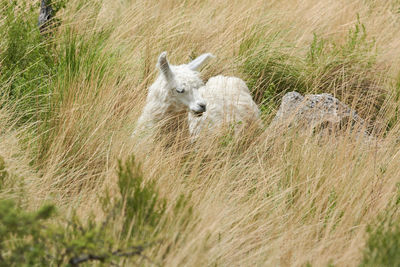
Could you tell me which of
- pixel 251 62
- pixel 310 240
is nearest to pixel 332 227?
pixel 310 240

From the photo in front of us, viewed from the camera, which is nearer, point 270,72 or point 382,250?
point 382,250

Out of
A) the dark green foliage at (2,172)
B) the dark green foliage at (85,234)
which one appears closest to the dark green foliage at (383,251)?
the dark green foliage at (85,234)

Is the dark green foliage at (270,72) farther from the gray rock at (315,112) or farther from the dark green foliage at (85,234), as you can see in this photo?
the dark green foliage at (85,234)

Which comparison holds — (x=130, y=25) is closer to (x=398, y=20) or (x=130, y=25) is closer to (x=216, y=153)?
(x=216, y=153)

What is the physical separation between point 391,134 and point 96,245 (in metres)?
2.87

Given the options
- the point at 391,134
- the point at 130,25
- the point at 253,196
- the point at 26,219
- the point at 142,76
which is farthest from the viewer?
the point at 130,25

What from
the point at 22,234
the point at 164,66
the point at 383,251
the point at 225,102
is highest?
the point at 164,66

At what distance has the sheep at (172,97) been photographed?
4695 millimetres

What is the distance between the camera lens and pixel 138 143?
162 inches

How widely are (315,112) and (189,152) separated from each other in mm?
1109

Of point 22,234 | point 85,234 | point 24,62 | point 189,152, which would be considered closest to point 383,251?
point 85,234

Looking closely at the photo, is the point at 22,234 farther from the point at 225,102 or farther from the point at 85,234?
the point at 225,102

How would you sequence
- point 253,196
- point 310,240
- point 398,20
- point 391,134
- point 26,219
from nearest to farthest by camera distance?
point 26,219
point 310,240
point 253,196
point 391,134
point 398,20

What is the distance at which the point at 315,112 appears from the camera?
4805mm
